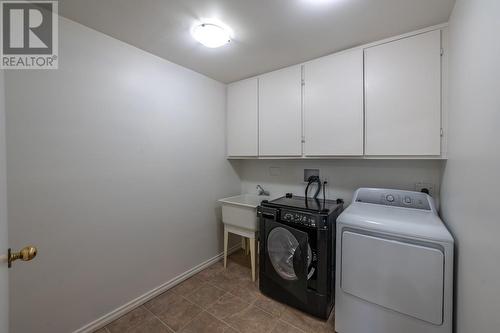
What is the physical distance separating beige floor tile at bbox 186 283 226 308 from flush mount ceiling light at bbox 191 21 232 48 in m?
2.24

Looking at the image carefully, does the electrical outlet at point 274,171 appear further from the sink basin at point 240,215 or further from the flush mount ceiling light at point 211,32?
the flush mount ceiling light at point 211,32

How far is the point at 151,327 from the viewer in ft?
5.28

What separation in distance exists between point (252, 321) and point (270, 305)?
0.25 m

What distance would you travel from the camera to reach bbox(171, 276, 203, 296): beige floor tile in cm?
205

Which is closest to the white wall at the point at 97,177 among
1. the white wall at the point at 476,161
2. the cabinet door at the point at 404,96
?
the cabinet door at the point at 404,96

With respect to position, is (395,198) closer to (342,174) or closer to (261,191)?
(342,174)

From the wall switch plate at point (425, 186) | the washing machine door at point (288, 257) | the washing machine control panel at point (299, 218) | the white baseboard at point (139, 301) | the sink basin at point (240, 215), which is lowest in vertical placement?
the white baseboard at point (139, 301)

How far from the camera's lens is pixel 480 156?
2.89 ft

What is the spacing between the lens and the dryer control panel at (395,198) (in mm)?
1640

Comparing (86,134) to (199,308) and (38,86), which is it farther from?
(199,308)

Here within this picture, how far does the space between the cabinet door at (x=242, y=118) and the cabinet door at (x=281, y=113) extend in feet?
0.29

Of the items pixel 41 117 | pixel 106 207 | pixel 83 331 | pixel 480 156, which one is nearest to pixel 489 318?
pixel 480 156

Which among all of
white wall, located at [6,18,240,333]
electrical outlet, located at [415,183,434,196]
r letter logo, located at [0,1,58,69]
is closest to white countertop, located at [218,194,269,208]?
white wall, located at [6,18,240,333]

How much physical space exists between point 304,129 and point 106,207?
189 centimetres
